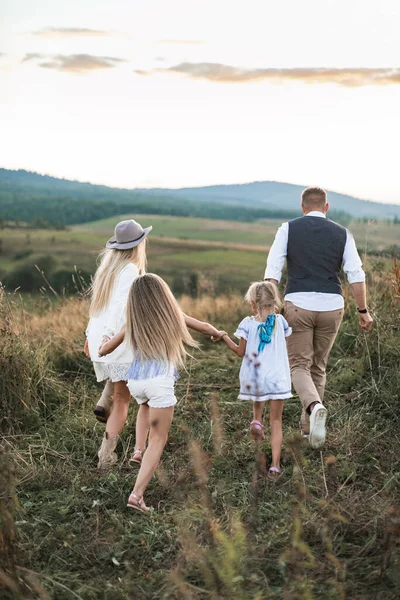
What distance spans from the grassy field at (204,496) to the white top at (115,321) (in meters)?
0.87

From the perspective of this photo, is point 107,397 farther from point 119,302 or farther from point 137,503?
point 137,503

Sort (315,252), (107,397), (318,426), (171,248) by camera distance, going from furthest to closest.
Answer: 1. (171,248)
2. (315,252)
3. (107,397)
4. (318,426)

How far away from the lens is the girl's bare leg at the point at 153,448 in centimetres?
484

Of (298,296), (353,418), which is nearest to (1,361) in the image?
(298,296)

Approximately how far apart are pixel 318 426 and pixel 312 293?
1128mm

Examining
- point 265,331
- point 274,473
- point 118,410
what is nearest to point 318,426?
point 274,473

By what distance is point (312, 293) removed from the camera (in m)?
6.15

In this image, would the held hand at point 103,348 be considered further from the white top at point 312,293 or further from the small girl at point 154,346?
the white top at point 312,293

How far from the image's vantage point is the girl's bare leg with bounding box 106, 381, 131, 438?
5.71 metres

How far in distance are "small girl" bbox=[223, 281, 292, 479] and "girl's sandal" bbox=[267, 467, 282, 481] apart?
49 millimetres

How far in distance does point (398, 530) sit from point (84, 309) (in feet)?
27.2

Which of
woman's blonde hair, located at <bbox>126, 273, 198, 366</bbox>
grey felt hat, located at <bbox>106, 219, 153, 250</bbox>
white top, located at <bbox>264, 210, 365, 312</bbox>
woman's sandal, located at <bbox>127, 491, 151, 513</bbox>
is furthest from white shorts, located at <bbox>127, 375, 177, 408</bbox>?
white top, located at <bbox>264, 210, 365, 312</bbox>

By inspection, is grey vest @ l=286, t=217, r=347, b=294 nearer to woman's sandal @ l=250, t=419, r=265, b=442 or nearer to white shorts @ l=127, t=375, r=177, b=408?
woman's sandal @ l=250, t=419, r=265, b=442

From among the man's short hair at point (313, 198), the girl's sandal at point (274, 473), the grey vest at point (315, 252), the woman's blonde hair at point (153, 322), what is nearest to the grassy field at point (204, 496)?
the girl's sandal at point (274, 473)
